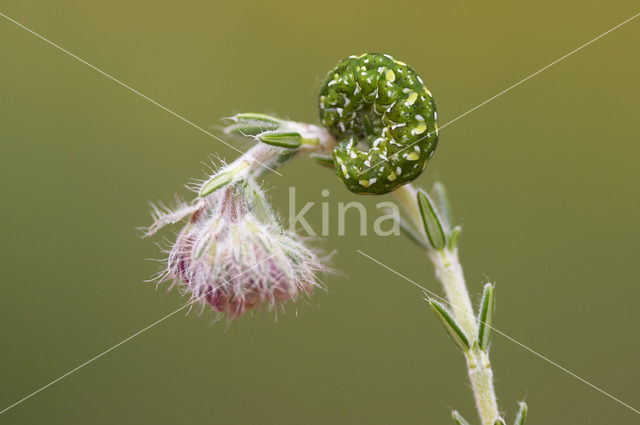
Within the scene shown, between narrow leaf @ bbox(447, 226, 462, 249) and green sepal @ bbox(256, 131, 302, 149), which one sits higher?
green sepal @ bbox(256, 131, 302, 149)

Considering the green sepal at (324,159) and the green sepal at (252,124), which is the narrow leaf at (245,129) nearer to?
the green sepal at (252,124)

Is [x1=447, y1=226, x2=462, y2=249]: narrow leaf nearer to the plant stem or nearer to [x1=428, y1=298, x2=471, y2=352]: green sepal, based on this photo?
the plant stem

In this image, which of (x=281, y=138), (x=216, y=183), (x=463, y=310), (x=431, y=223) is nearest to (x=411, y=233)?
(x=431, y=223)

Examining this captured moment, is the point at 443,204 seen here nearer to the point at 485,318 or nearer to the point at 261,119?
the point at 485,318

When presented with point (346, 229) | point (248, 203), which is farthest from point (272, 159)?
point (346, 229)

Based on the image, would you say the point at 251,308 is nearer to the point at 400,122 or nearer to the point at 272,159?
the point at 272,159

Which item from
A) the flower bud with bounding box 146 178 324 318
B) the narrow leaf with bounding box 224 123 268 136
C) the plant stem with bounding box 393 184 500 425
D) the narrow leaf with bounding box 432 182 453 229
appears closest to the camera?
the plant stem with bounding box 393 184 500 425

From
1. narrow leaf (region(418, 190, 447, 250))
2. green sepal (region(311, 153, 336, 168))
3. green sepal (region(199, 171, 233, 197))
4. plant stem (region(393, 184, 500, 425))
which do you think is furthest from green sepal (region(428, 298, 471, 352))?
green sepal (region(199, 171, 233, 197))
